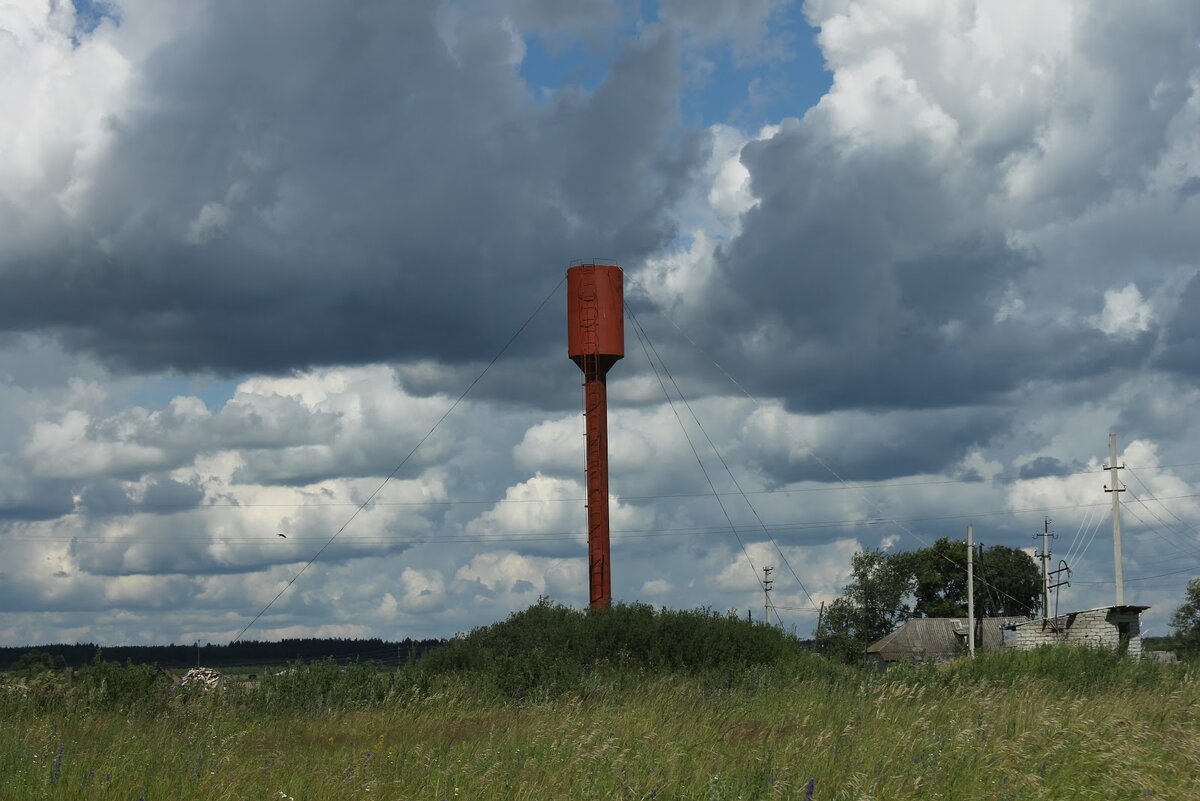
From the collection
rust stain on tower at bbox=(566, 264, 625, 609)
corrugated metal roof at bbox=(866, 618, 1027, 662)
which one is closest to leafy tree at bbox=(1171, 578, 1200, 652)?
corrugated metal roof at bbox=(866, 618, 1027, 662)

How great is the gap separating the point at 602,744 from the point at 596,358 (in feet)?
91.3

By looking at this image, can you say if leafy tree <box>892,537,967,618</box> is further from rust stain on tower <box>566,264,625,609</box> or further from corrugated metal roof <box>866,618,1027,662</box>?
rust stain on tower <box>566,264,625,609</box>

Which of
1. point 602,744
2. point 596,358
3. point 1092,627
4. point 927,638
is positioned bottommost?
point 927,638

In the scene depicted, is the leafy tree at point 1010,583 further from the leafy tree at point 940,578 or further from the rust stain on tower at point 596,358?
the rust stain on tower at point 596,358

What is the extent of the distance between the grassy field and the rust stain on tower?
18292 millimetres

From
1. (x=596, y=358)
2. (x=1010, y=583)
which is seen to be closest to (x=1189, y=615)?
(x=1010, y=583)

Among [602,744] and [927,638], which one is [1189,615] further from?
[602,744]

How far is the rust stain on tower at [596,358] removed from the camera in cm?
3984

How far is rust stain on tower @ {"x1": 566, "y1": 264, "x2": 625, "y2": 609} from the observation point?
3984 centimetres

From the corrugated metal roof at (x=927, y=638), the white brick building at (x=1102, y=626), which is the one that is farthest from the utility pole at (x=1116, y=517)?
the corrugated metal roof at (x=927, y=638)

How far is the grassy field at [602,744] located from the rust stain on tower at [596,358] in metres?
18.3

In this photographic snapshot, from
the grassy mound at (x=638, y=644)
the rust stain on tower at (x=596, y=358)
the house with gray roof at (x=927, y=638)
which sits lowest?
the house with gray roof at (x=927, y=638)

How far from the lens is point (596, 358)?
40.0 m

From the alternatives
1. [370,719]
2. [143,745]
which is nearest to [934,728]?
[370,719]
